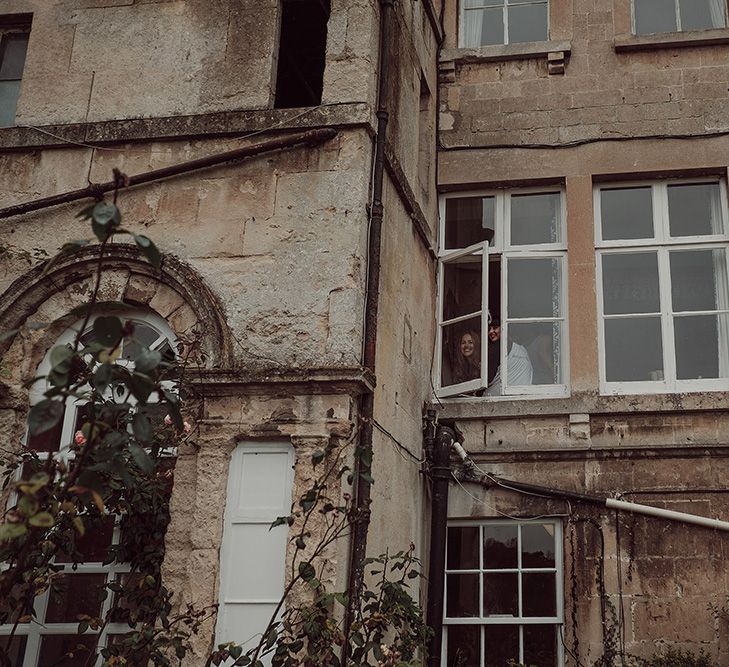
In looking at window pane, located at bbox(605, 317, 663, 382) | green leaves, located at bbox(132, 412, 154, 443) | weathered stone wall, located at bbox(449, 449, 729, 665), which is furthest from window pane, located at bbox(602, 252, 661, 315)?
green leaves, located at bbox(132, 412, 154, 443)

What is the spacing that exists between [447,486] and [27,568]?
138 inches

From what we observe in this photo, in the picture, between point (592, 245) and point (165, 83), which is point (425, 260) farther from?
point (165, 83)

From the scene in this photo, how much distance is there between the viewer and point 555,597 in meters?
7.93

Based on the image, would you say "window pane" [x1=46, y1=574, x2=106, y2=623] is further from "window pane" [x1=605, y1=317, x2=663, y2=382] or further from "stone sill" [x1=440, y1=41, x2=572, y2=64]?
"stone sill" [x1=440, y1=41, x2=572, y2=64]

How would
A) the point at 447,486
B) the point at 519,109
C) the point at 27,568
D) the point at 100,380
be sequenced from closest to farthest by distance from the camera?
the point at 100,380, the point at 27,568, the point at 447,486, the point at 519,109

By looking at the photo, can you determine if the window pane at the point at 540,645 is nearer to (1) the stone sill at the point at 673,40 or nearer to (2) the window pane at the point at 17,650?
(2) the window pane at the point at 17,650

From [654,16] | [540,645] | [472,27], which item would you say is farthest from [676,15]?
[540,645]

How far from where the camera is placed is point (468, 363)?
350 inches

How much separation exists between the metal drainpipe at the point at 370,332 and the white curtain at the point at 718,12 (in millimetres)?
3662

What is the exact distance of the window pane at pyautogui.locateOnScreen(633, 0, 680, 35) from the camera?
970cm

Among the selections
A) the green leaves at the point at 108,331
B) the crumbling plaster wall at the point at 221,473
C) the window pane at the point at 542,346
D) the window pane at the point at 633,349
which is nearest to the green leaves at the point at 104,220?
the green leaves at the point at 108,331

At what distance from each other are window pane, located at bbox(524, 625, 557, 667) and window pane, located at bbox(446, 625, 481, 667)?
392mm

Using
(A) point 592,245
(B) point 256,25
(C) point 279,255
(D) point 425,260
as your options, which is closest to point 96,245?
(C) point 279,255

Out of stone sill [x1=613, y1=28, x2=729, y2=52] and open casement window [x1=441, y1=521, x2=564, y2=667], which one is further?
stone sill [x1=613, y1=28, x2=729, y2=52]
